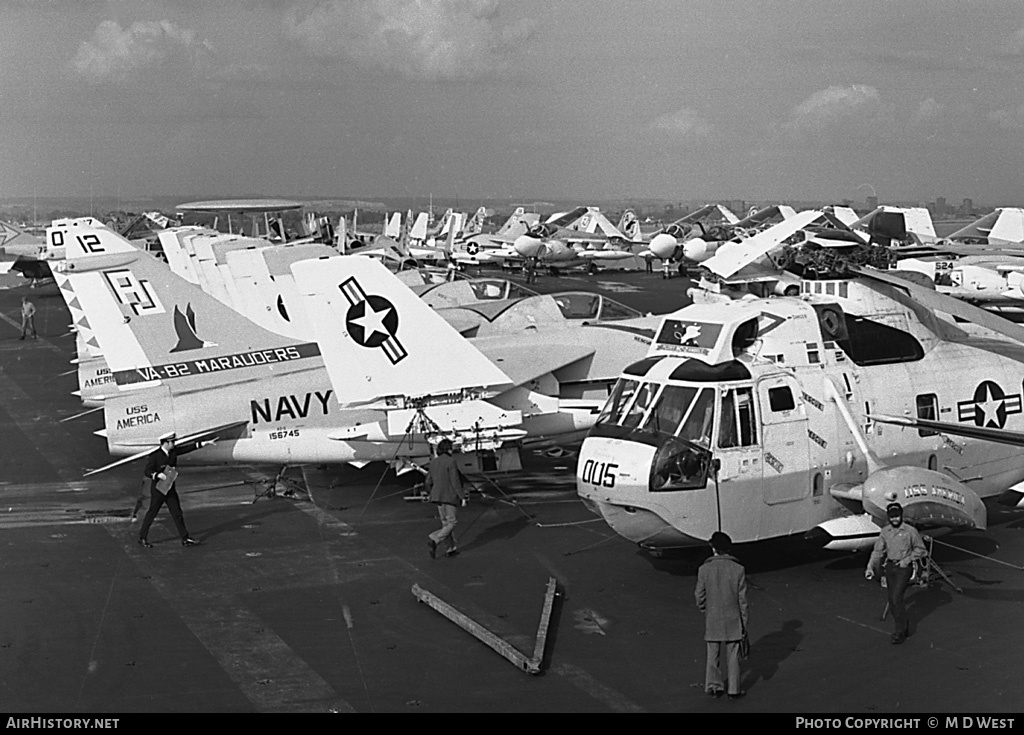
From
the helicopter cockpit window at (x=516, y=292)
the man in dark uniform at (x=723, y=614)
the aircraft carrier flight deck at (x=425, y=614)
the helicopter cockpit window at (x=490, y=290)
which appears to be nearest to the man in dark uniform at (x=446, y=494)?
the aircraft carrier flight deck at (x=425, y=614)

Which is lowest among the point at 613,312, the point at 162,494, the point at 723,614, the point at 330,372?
the point at 162,494

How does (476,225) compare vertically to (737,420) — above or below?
below

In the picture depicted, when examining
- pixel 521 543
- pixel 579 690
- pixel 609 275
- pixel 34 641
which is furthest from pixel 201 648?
pixel 609 275

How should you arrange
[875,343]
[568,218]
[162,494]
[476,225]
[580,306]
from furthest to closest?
[476,225] → [568,218] → [580,306] → [162,494] → [875,343]

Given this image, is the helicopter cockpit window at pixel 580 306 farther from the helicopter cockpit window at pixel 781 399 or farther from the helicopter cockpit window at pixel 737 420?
the helicopter cockpit window at pixel 737 420

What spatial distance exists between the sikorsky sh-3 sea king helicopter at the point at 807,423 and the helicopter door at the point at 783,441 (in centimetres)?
1

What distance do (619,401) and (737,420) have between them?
134 cm

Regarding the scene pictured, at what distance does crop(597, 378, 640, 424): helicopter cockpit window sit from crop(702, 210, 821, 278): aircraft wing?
1613 mm

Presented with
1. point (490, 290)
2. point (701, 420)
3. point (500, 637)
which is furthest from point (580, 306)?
point (500, 637)

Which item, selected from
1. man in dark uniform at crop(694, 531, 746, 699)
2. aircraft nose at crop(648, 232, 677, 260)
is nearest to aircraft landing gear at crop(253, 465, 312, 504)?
man in dark uniform at crop(694, 531, 746, 699)

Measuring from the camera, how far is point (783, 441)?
1141 centimetres

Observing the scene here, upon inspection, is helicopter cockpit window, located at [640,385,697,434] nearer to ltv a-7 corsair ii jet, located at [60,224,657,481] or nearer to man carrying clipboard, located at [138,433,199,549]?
ltv a-7 corsair ii jet, located at [60,224,657,481]

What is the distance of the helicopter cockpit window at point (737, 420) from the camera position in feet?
36.7

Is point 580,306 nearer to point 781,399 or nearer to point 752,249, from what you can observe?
point 752,249
